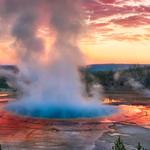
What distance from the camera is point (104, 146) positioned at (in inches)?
1312

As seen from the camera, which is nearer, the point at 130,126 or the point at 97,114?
the point at 130,126

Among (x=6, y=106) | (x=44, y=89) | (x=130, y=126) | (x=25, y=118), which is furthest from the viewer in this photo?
(x=44, y=89)

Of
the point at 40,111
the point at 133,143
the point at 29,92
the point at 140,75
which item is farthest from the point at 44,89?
the point at 140,75

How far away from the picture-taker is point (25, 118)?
47562 millimetres

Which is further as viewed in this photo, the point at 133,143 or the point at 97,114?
the point at 97,114

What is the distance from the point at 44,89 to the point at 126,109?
14.8 metres

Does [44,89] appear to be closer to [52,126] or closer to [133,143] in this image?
[52,126]

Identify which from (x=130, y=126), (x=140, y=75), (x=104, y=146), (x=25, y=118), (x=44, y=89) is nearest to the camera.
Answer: (x=104, y=146)

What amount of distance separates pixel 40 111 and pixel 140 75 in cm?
5961

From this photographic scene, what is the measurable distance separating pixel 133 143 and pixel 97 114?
15.9 metres

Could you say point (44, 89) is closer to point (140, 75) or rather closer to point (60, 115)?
point (60, 115)

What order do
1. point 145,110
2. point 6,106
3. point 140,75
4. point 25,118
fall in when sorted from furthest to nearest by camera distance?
point 140,75, point 6,106, point 145,110, point 25,118

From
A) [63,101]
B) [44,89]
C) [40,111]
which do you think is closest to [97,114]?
[40,111]

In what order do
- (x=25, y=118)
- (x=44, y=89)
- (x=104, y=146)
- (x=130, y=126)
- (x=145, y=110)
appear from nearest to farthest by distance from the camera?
1. (x=104, y=146)
2. (x=130, y=126)
3. (x=25, y=118)
4. (x=145, y=110)
5. (x=44, y=89)
